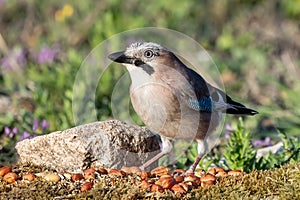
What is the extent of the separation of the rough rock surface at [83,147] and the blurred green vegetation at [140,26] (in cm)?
163

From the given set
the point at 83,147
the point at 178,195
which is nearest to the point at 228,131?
the point at 83,147

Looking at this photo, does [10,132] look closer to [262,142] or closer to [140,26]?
[262,142]

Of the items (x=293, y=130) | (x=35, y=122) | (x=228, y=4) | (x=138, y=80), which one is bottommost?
(x=293, y=130)

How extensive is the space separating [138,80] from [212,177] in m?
0.99

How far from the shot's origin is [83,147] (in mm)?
4551

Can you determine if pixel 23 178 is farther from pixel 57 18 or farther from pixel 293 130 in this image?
pixel 57 18

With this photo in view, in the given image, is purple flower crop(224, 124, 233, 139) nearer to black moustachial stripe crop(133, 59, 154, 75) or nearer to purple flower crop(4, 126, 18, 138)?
black moustachial stripe crop(133, 59, 154, 75)

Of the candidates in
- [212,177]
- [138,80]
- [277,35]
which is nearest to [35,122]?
[138,80]

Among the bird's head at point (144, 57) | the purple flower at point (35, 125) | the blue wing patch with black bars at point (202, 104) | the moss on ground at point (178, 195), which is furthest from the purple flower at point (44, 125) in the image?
the moss on ground at point (178, 195)

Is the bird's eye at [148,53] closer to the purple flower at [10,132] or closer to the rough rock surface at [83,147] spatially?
the rough rock surface at [83,147]

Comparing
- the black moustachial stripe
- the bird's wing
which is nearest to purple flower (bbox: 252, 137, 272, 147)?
the bird's wing

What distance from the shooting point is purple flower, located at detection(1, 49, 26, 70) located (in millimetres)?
8157

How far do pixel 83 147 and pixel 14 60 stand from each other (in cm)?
408

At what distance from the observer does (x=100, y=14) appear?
9.73 m
